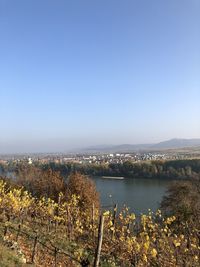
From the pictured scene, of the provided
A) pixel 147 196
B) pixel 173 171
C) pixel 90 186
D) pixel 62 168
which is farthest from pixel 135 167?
pixel 90 186

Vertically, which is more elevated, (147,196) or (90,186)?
(90,186)

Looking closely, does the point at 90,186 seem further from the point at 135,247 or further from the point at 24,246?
the point at 135,247

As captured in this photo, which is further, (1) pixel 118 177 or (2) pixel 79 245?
(1) pixel 118 177

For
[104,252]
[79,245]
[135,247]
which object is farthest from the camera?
[79,245]

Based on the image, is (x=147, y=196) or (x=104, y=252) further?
(x=147, y=196)

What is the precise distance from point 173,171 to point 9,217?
221 ft

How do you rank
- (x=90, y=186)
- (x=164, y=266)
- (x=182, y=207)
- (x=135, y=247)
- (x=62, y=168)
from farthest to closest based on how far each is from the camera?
(x=62, y=168) → (x=90, y=186) → (x=182, y=207) → (x=135, y=247) → (x=164, y=266)

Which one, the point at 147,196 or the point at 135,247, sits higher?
the point at 135,247

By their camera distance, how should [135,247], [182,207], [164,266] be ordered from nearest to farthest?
[164,266], [135,247], [182,207]

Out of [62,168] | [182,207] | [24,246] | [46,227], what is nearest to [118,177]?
[62,168]

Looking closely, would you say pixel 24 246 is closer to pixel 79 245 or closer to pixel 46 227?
pixel 79 245

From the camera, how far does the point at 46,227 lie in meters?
18.3

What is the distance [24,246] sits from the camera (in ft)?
39.2

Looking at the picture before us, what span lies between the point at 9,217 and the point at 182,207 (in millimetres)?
12958
